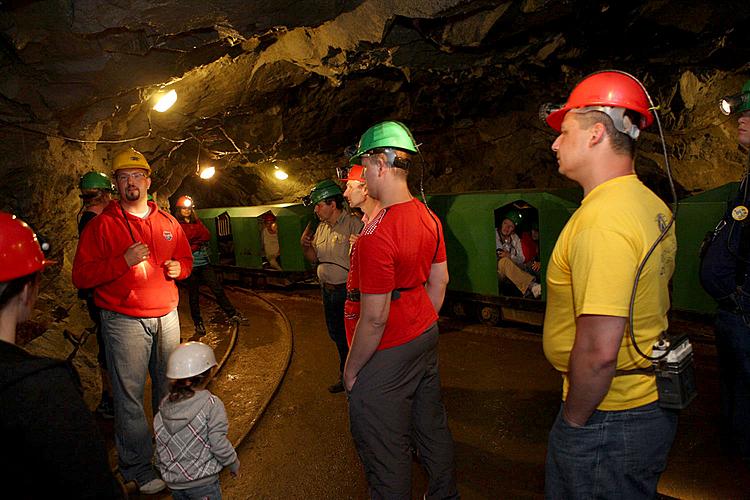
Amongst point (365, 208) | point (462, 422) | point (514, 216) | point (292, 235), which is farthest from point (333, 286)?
point (292, 235)

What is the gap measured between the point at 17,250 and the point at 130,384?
2.19 meters

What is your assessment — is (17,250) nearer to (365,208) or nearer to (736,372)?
(365,208)

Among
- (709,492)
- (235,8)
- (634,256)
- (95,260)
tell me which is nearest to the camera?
(634,256)

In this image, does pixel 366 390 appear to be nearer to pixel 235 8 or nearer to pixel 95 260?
pixel 95 260

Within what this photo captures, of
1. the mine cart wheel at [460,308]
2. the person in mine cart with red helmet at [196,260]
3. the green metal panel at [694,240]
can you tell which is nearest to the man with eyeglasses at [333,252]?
the mine cart wheel at [460,308]

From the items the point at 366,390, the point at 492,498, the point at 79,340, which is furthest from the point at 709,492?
the point at 79,340

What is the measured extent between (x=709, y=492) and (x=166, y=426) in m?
3.60

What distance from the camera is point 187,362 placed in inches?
100

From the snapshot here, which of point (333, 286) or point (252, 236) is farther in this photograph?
point (252, 236)

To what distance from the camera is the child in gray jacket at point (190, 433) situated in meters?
2.47

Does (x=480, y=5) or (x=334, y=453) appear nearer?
(x=334, y=453)

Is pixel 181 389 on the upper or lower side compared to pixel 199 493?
upper

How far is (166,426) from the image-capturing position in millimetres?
2500

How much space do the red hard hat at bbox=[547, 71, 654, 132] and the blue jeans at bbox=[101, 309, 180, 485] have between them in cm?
322
